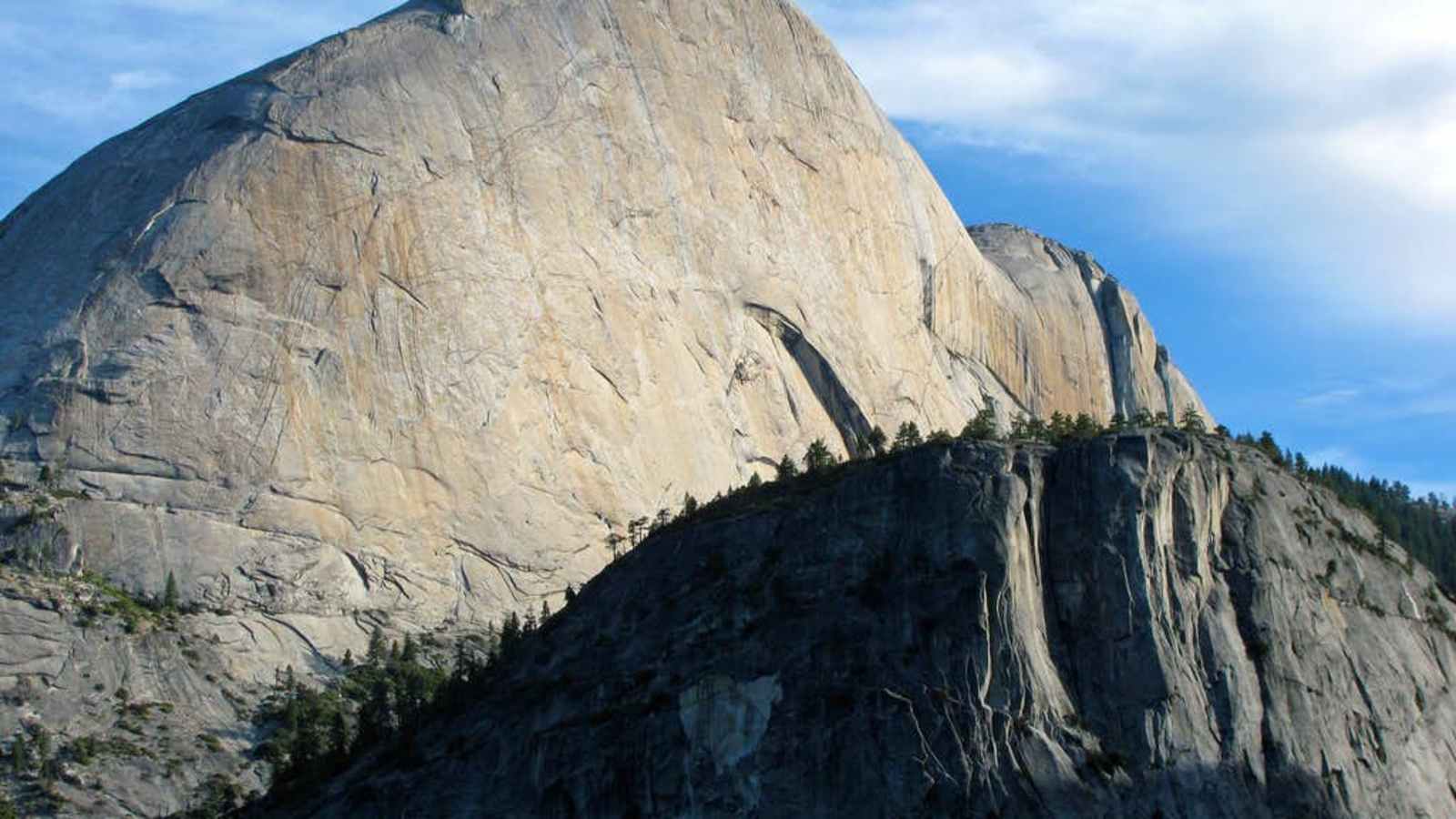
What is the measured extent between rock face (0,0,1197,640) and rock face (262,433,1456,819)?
25464mm

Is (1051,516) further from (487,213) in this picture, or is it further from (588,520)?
(487,213)

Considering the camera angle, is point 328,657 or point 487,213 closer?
point 328,657

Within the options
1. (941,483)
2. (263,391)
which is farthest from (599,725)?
(263,391)

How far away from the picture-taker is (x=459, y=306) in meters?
111

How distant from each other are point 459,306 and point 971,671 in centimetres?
4513

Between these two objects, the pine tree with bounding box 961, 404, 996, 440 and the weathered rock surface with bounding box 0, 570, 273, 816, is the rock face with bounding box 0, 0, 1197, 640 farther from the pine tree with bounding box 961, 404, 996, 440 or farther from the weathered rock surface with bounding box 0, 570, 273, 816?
the pine tree with bounding box 961, 404, 996, 440

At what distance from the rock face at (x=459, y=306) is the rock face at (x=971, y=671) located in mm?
25464

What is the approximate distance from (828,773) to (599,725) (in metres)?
6.62

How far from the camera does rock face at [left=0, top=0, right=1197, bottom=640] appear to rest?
10231 centimetres

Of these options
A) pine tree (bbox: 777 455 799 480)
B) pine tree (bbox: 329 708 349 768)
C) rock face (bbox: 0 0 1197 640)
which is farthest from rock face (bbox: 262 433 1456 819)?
rock face (bbox: 0 0 1197 640)

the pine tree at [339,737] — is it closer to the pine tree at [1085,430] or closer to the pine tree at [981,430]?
the pine tree at [981,430]

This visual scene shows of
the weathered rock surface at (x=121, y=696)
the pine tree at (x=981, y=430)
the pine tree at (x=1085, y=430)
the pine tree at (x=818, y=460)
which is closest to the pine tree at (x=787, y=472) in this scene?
the pine tree at (x=818, y=460)

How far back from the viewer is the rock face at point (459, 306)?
336ft

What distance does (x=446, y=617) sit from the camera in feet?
335
